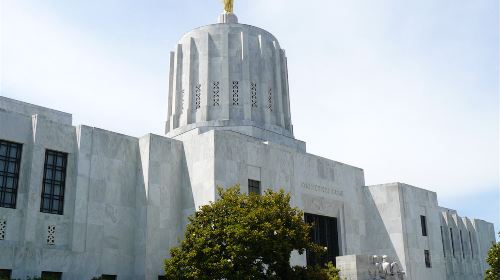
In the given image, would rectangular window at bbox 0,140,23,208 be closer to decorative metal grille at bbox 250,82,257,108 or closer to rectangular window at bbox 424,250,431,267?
decorative metal grille at bbox 250,82,257,108

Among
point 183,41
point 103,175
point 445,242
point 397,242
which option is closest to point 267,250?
point 103,175

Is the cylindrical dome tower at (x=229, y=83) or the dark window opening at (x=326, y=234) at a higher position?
the cylindrical dome tower at (x=229, y=83)

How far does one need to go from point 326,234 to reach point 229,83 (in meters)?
12.7

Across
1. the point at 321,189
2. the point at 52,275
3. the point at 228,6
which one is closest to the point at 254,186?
the point at 321,189

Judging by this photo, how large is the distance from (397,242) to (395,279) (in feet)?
26.6

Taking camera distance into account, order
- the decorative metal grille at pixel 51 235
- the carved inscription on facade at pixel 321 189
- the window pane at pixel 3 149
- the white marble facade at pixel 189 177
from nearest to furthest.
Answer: the window pane at pixel 3 149
the decorative metal grille at pixel 51 235
the white marble facade at pixel 189 177
the carved inscription on facade at pixel 321 189

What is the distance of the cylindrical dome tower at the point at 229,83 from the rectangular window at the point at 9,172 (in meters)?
12.6

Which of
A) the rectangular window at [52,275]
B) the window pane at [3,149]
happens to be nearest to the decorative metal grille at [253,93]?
the window pane at [3,149]

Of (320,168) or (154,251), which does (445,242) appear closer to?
(320,168)

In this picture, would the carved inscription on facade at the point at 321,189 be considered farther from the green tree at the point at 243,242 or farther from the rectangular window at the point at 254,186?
the green tree at the point at 243,242

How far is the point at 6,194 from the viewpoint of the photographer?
29.3 meters

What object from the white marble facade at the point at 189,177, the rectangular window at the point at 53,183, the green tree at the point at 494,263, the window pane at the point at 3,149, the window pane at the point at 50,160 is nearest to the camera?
the window pane at the point at 3,149

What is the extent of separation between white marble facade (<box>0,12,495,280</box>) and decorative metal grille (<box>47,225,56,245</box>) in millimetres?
58

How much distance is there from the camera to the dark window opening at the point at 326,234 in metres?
39.2
